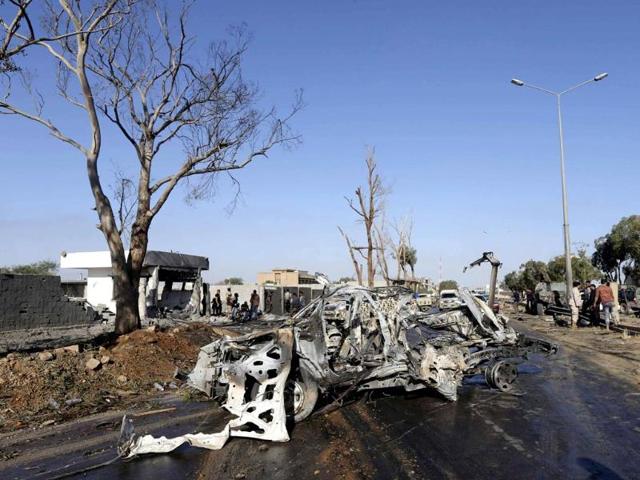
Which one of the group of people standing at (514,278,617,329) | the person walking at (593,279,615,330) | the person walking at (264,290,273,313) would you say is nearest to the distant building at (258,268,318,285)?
the person walking at (264,290,273,313)

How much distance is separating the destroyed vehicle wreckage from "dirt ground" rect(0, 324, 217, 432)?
6.81ft

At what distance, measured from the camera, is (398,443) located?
243 inches

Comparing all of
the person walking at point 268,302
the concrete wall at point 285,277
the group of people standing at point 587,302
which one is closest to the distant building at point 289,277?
the concrete wall at point 285,277

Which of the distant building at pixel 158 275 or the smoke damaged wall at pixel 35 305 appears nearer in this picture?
the smoke damaged wall at pixel 35 305

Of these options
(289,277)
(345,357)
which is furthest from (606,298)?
(289,277)

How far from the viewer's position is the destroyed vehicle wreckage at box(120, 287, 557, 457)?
659 centimetres

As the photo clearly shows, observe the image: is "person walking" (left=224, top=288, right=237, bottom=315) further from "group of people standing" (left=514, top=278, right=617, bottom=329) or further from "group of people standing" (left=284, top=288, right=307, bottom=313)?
"group of people standing" (left=514, top=278, right=617, bottom=329)

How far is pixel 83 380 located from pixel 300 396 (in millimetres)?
4828

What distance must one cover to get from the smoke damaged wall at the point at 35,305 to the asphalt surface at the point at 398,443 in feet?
49.7

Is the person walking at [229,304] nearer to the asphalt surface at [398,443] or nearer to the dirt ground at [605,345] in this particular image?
the dirt ground at [605,345]

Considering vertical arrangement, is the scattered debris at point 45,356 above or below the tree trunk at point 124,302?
below

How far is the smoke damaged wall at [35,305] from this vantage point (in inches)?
802

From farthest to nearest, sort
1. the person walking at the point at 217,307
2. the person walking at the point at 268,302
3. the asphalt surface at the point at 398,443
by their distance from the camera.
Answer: the person walking at the point at 268,302
the person walking at the point at 217,307
the asphalt surface at the point at 398,443

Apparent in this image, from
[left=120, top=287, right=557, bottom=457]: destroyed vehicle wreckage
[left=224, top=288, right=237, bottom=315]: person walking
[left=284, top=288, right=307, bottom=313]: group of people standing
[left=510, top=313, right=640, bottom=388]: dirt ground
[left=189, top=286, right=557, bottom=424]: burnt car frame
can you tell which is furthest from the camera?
[left=284, top=288, right=307, bottom=313]: group of people standing
